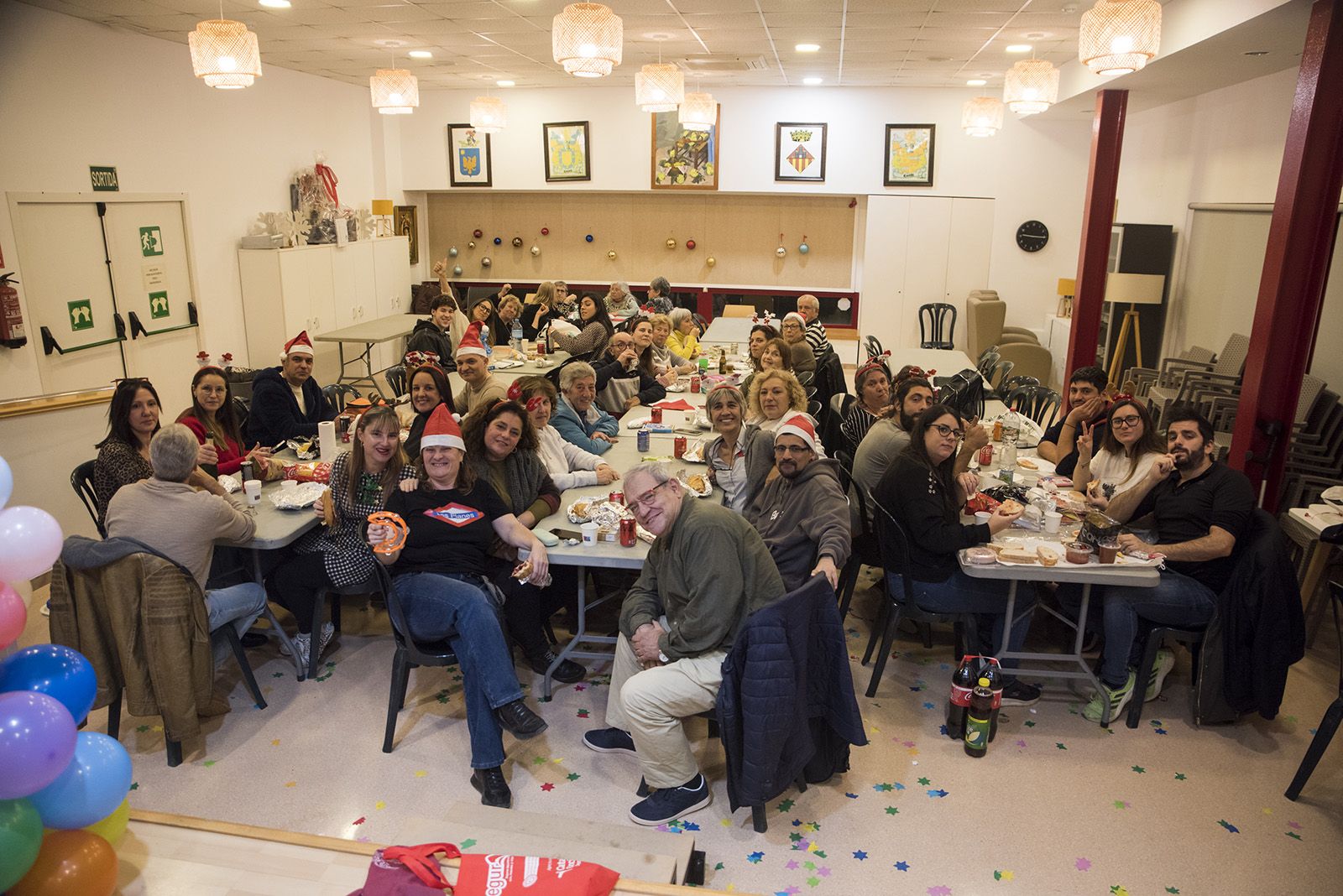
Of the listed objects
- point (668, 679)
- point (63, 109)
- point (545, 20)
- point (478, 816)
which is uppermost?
point (545, 20)

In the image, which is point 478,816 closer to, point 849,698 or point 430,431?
point 849,698

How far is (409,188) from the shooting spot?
519 inches

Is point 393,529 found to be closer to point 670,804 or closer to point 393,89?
point 670,804

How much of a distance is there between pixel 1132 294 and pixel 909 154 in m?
3.88

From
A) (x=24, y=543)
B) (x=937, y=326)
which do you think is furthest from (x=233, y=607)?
(x=937, y=326)

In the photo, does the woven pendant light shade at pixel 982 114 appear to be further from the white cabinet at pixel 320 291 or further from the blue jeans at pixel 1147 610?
the blue jeans at pixel 1147 610

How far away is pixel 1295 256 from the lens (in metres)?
5.30

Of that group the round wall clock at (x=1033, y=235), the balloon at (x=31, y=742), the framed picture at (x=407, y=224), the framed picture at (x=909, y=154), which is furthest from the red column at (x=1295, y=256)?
the framed picture at (x=407, y=224)

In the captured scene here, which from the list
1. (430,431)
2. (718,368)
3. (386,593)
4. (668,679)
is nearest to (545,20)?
(718,368)

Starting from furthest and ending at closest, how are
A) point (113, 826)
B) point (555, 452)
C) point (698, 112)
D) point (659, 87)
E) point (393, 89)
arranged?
1. point (698, 112)
2. point (393, 89)
3. point (659, 87)
4. point (555, 452)
5. point (113, 826)

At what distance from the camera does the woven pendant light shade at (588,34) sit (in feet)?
18.3

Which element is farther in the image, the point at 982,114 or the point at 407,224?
the point at 407,224

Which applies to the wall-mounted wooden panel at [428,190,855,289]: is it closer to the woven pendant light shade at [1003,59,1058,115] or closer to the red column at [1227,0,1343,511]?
the woven pendant light shade at [1003,59,1058,115]

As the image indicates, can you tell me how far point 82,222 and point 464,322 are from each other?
3659mm
